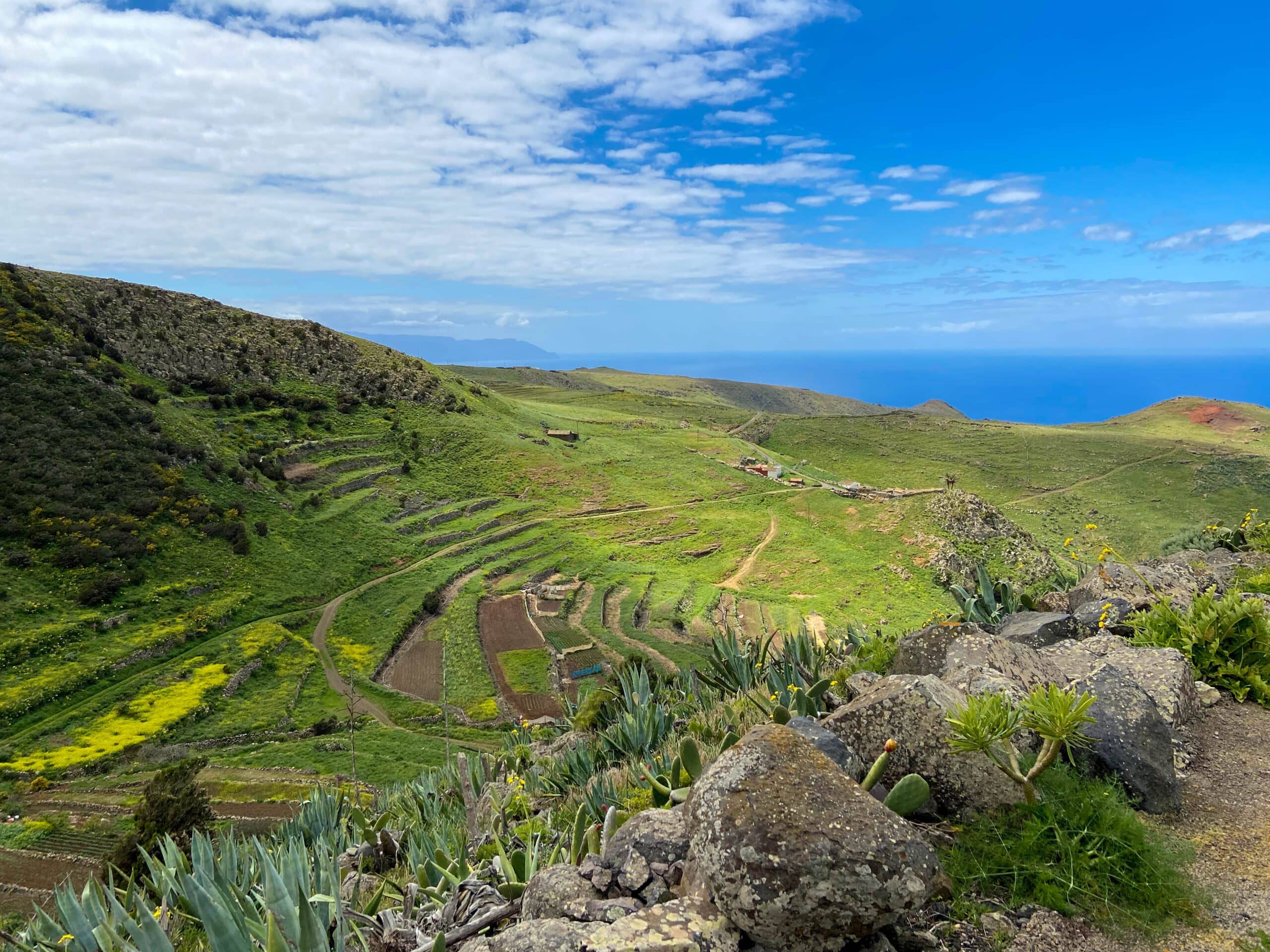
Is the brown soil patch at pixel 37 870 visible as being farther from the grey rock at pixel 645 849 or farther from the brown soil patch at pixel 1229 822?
the brown soil patch at pixel 1229 822

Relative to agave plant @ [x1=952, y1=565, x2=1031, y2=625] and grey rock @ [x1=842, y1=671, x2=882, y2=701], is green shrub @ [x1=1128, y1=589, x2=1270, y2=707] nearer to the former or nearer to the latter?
agave plant @ [x1=952, y1=565, x2=1031, y2=625]

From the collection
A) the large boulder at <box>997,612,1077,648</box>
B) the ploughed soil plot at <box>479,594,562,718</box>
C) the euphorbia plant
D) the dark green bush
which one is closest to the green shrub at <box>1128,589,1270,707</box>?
the large boulder at <box>997,612,1077,648</box>

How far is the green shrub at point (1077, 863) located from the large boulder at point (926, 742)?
0.18 m

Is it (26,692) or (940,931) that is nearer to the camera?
(940,931)

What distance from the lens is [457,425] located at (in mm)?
69750

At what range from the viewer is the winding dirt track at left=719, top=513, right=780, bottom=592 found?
46.8 m

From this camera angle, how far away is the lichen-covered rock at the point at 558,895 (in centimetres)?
417

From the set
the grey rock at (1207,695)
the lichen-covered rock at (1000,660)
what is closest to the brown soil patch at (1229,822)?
the grey rock at (1207,695)

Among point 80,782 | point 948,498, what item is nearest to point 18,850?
point 80,782

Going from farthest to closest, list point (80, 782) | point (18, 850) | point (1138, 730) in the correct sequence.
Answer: point (80, 782) < point (18, 850) < point (1138, 730)

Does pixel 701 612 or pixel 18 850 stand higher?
pixel 701 612

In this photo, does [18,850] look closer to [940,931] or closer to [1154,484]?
[940,931]

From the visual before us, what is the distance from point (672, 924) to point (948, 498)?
2234 inches

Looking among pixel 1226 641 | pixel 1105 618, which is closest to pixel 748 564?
pixel 1105 618
